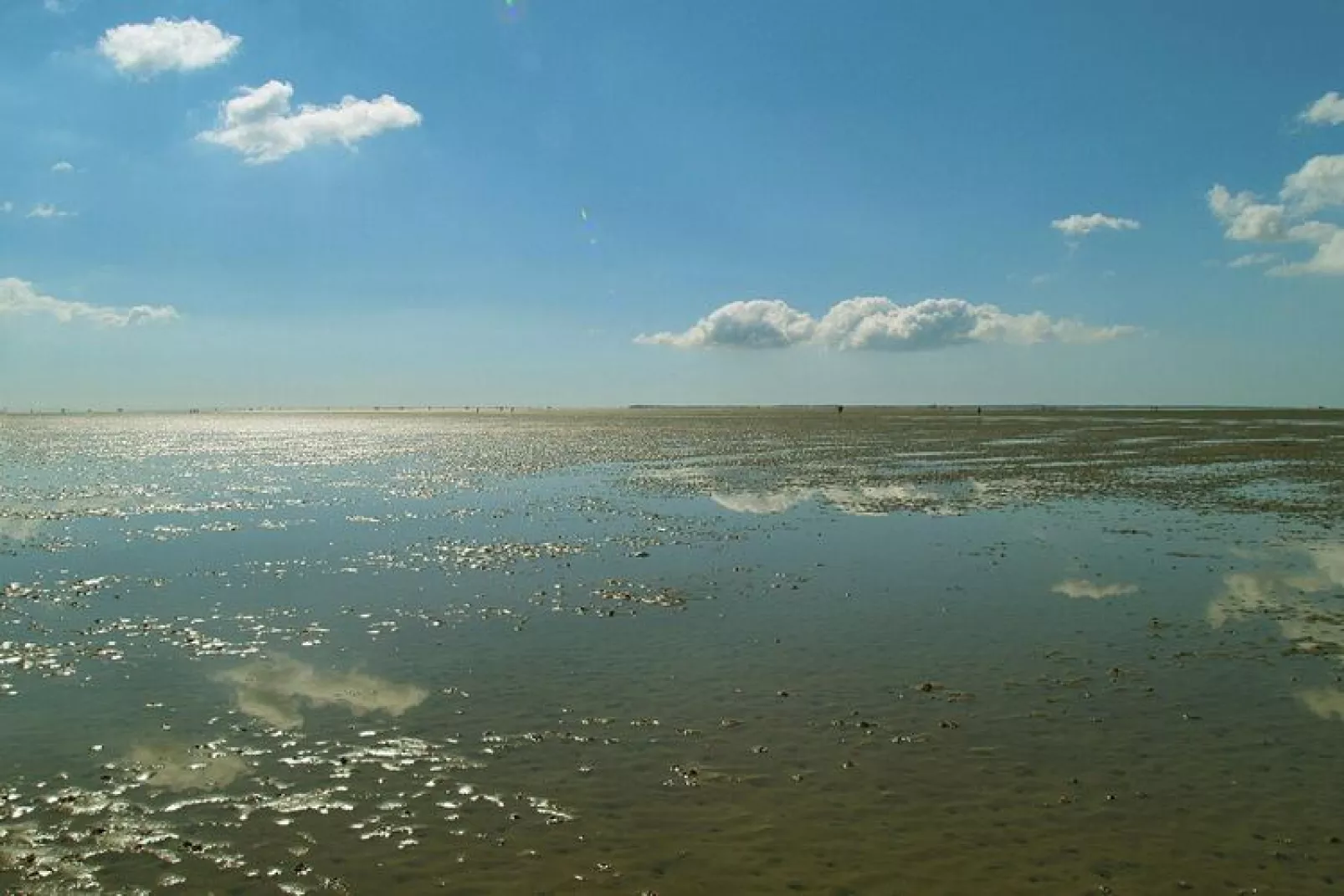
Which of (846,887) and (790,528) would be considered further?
(790,528)

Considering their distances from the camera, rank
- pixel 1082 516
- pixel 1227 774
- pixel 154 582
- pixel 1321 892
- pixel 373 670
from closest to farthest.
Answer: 1. pixel 1321 892
2. pixel 1227 774
3. pixel 373 670
4. pixel 154 582
5. pixel 1082 516

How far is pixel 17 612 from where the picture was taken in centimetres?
1881

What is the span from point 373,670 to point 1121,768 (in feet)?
38.2

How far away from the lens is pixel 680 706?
12.8m

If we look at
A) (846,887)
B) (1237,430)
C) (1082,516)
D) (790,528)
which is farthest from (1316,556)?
(1237,430)

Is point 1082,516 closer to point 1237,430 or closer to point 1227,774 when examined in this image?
point 1227,774

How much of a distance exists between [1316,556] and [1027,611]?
472 inches

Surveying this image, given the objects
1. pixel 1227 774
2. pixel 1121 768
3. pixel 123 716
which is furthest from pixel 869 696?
pixel 123 716

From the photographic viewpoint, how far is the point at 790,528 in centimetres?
2911

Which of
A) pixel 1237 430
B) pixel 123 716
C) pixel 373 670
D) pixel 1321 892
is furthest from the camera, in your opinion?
pixel 1237 430

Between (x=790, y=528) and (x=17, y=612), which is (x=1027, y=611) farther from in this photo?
(x=17, y=612)

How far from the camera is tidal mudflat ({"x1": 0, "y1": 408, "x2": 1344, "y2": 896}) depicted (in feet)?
28.2

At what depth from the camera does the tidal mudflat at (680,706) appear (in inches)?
338

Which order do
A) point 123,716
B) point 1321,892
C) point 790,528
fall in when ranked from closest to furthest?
point 1321,892 < point 123,716 < point 790,528
